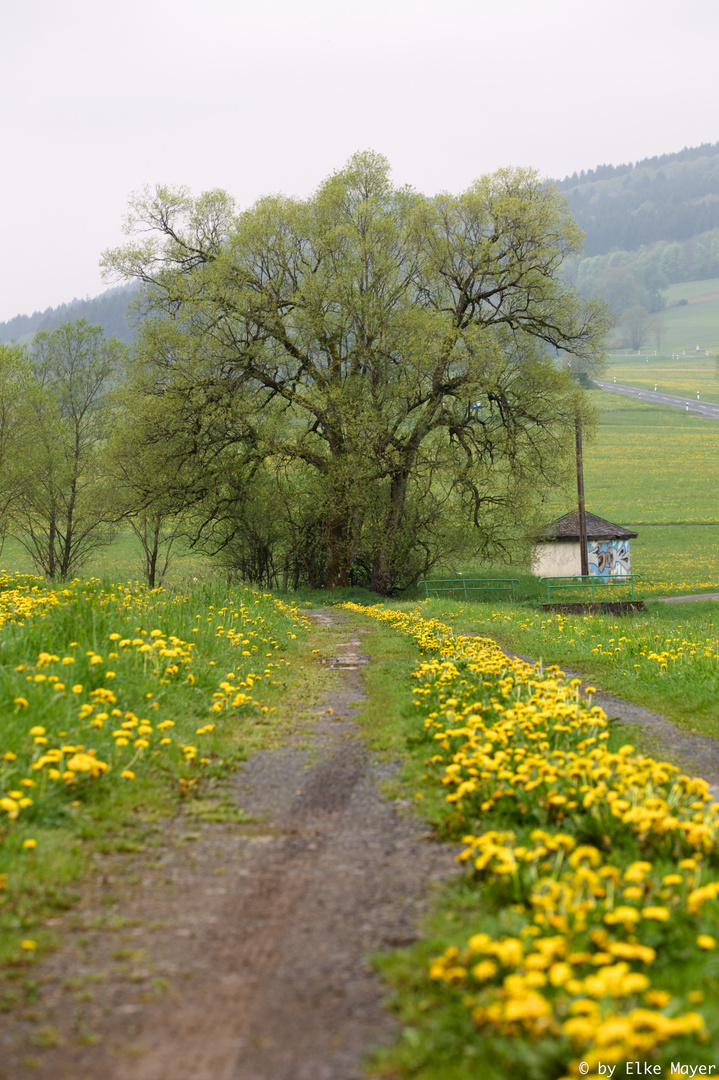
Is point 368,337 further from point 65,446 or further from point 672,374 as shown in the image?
point 672,374

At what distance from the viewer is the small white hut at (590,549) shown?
39.2m

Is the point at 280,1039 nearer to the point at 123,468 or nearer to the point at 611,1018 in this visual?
the point at 611,1018

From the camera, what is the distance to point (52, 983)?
10.5 ft

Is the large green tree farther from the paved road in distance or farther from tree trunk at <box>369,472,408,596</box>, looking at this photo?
the paved road in distance

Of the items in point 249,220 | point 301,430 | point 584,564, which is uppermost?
point 249,220

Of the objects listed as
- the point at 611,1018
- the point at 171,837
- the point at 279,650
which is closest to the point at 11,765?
the point at 171,837

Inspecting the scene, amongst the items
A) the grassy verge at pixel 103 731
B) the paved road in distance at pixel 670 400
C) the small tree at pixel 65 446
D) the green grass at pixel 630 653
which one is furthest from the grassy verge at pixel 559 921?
the paved road in distance at pixel 670 400

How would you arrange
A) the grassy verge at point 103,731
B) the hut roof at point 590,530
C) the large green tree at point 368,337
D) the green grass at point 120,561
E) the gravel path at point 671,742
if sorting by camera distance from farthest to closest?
the green grass at point 120,561 → the hut roof at point 590,530 → the large green tree at point 368,337 → the gravel path at point 671,742 → the grassy verge at point 103,731

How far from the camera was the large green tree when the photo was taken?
27.2 meters

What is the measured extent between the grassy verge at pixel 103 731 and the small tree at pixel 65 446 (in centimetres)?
2342

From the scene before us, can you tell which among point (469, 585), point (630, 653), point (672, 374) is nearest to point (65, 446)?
point (469, 585)

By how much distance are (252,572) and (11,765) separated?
29644mm

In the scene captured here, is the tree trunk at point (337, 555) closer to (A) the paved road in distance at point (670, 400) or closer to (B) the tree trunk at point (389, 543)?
(B) the tree trunk at point (389, 543)

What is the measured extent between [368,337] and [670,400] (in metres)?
95.5
